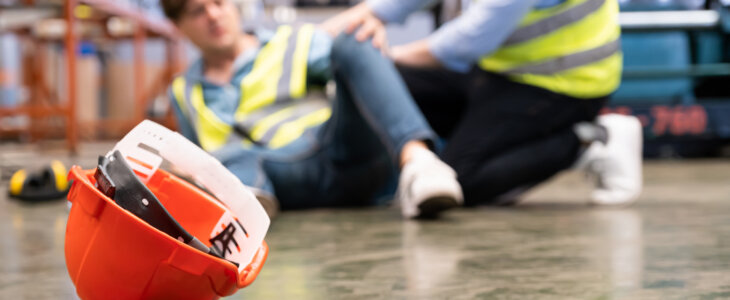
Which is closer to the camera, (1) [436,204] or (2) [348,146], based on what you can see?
(1) [436,204]

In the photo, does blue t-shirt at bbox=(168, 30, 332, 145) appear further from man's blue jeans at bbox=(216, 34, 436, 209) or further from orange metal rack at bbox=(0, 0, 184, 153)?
orange metal rack at bbox=(0, 0, 184, 153)

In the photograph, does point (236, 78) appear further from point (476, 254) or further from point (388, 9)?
point (476, 254)

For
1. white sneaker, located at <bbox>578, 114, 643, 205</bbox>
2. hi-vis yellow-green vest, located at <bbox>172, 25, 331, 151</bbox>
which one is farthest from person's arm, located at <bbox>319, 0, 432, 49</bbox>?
white sneaker, located at <bbox>578, 114, 643, 205</bbox>

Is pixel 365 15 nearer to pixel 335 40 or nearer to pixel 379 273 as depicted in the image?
pixel 335 40

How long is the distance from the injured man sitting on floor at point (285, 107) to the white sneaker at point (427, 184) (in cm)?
10

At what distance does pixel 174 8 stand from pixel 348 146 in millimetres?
476

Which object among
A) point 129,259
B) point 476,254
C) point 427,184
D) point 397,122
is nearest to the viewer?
point 129,259

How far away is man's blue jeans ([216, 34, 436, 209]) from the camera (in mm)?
1366

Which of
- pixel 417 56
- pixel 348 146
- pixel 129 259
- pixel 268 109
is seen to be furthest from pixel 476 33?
pixel 129 259

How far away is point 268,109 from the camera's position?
1558 mm

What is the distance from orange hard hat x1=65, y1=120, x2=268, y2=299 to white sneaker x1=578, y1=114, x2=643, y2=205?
116cm

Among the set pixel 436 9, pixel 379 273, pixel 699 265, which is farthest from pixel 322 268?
pixel 436 9

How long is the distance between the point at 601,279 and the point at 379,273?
0.81ft

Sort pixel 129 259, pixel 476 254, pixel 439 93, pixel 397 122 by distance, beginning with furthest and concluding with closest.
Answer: pixel 439 93 < pixel 397 122 < pixel 476 254 < pixel 129 259
